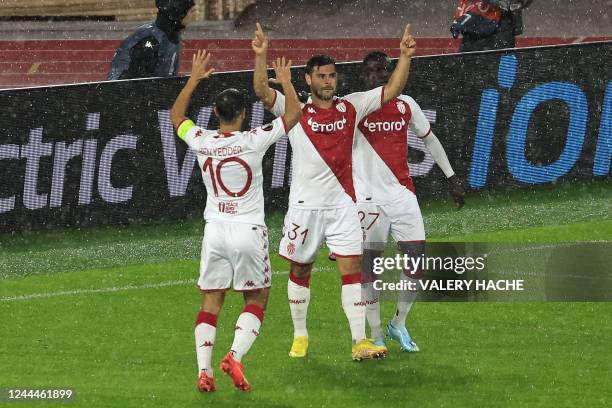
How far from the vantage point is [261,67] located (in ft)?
32.1

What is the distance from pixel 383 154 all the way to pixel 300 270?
108 centimetres

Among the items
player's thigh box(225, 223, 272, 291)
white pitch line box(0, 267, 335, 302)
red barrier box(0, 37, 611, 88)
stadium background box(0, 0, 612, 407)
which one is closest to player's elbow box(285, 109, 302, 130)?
player's thigh box(225, 223, 272, 291)

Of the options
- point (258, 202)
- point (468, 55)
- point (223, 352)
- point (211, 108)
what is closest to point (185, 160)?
point (211, 108)

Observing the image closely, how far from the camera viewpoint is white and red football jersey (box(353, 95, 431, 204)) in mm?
10812

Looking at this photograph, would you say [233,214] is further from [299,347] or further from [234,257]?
[299,347]

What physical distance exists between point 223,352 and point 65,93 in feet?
17.1

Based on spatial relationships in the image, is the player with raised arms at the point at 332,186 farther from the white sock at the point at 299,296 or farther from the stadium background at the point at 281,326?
the stadium background at the point at 281,326

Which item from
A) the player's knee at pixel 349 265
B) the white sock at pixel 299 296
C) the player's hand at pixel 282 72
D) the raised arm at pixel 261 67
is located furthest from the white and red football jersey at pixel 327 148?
the white sock at pixel 299 296

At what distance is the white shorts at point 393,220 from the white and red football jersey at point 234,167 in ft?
4.68

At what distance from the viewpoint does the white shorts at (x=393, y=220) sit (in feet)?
35.7

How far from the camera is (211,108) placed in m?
15.7

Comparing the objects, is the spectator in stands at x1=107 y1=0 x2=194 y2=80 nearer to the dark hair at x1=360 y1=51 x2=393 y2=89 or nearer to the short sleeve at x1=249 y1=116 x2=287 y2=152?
the dark hair at x1=360 y1=51 x2=393 y2=89

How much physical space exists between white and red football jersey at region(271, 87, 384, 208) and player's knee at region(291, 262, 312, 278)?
476 millimetres

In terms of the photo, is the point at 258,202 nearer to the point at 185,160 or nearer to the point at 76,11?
the point at 185,160
